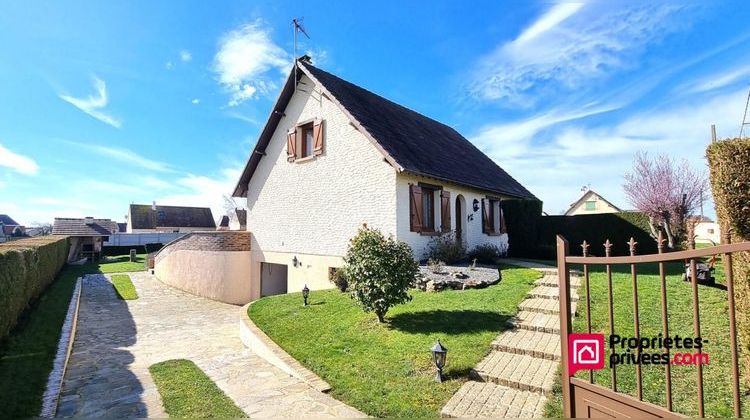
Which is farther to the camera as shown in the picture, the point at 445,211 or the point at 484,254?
the point at 484,254

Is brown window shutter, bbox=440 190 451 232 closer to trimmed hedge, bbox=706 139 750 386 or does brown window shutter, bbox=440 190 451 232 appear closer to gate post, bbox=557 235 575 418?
trimmed hedge, bbox=706 139 750 386

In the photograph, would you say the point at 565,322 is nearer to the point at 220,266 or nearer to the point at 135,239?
the point at 220,266

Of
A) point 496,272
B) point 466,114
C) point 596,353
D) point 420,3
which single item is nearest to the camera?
point 596,353

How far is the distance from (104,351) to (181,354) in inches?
90.3

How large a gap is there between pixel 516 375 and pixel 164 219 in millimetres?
59640

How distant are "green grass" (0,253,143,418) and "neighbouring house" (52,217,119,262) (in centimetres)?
2434

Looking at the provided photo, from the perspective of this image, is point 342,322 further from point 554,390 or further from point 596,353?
point 596,353

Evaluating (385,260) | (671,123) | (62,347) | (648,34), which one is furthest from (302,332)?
(671,123)

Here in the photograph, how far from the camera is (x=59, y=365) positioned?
757 cm

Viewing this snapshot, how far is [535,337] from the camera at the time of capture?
6648 millimetres

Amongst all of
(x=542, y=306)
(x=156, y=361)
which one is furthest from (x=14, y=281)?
(x=542, y=306)

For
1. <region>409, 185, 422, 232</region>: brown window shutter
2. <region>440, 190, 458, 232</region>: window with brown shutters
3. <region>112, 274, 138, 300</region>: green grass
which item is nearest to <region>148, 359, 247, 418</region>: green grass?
<region>409, 185, 422, 232</region>: brown window shutter

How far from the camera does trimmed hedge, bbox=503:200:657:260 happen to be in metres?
16.3

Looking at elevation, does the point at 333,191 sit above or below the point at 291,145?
below
